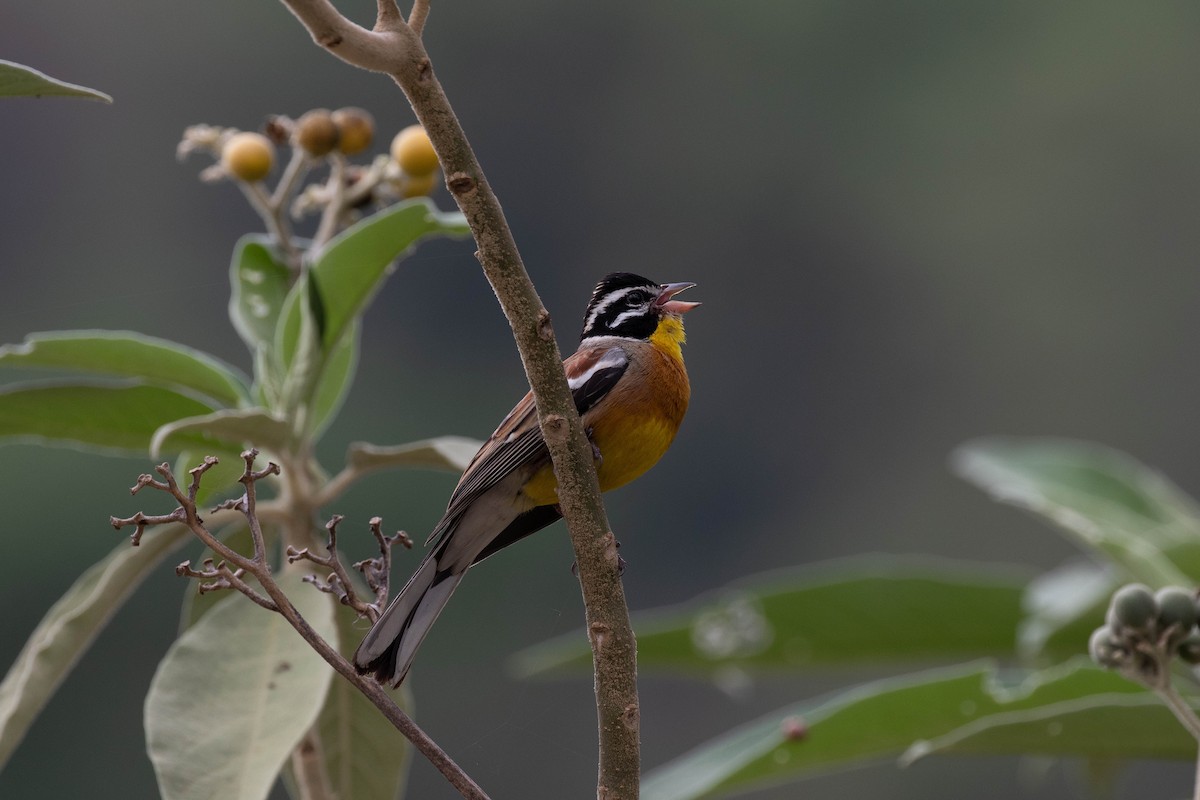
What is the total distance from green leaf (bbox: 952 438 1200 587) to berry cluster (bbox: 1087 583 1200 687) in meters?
0.90

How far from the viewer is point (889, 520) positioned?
1886 cm

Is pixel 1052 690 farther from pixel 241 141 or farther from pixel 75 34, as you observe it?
pixel 75 34

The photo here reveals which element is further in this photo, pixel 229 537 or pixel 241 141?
pixel 241 141

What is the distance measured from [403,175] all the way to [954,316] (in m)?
19.5

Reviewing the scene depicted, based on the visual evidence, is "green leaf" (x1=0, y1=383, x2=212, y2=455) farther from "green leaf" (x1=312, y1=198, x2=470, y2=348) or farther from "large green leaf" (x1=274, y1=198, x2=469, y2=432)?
"green leaf" (x1=312, y1=198, x2=470, y2=348)

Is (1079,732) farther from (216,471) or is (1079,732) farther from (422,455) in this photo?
(216,471)

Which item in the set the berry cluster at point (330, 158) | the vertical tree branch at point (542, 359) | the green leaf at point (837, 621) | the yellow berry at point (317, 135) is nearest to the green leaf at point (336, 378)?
the berry cluster at point (330, 158)

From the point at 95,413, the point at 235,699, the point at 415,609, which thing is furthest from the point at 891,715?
the point at 95,413

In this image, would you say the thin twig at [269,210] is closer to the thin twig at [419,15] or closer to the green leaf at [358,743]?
the green leaf at [358,743]

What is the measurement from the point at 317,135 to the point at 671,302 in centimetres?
85

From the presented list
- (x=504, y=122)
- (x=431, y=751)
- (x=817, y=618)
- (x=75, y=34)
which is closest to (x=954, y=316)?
(x=504, y=122)

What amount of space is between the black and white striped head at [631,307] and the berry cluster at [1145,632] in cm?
123

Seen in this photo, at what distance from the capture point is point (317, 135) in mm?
2555

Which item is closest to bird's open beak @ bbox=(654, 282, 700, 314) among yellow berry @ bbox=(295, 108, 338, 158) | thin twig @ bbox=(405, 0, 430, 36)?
yellow berry @ bbox=(295, 108, 338, 158)
